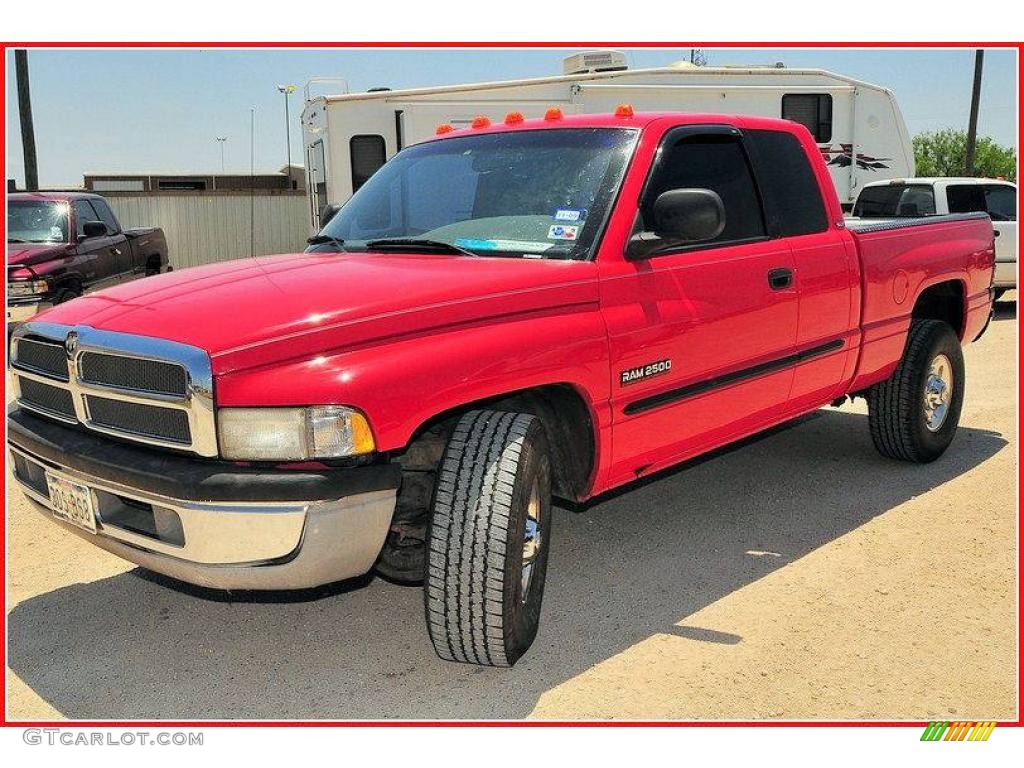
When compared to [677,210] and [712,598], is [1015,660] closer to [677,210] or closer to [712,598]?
[712,598]

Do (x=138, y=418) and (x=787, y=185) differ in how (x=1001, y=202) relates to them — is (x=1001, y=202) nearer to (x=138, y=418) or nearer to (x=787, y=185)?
(x=787, y=185)

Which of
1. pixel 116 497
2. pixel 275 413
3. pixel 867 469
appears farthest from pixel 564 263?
pixel 867 469

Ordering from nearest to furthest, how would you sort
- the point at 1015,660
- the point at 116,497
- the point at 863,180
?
the point at 116,497 < the point at 1015,660 < the point at 863,180

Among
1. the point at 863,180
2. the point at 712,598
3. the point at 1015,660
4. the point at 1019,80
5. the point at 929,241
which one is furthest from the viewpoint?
the point at 863,180

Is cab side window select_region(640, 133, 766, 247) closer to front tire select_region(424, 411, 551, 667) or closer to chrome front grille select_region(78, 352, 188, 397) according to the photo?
front tire select_region(424, 411, 551, 667)

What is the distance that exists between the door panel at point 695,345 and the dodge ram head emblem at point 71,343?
1855mm

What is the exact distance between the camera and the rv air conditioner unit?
42.2ft

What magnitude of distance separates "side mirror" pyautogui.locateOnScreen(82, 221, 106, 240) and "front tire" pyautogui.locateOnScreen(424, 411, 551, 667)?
401 inches

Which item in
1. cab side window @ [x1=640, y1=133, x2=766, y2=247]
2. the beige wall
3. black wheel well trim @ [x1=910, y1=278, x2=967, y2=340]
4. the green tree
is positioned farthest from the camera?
the green tree

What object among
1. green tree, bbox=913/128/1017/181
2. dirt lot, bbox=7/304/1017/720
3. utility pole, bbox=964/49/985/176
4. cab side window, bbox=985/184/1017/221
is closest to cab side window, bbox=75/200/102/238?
dirt lot, bbox=7/304/1017/720

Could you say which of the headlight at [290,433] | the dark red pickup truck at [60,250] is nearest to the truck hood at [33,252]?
the dark red pickup truck at [60,250]

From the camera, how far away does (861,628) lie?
374 cm

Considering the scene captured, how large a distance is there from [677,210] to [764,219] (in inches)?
45.0

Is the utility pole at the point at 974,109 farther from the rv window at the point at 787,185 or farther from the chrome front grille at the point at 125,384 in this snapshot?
the chrome front grille at the point at 125,384
